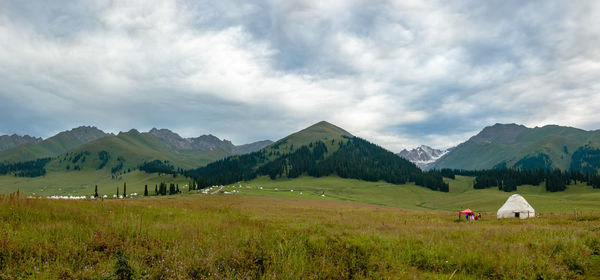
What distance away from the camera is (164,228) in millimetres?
9766

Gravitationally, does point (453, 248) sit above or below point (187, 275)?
below

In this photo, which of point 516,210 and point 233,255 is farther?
point 516,210

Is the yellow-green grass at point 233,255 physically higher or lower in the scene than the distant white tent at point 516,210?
higher

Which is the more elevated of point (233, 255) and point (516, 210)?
point (233, 255)

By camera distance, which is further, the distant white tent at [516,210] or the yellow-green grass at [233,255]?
the distant white tent at [516,210]

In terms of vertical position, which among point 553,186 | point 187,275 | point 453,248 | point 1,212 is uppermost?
point 1,212

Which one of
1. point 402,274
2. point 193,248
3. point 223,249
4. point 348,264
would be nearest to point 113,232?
point 193,248

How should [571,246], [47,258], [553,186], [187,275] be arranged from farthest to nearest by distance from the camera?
1. [553,186]
2. [571,246]
3. [47,258]
4. [187,275]

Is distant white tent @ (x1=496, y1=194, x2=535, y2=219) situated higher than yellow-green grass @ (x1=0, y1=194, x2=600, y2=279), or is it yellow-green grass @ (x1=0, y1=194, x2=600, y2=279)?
yellow-green grass @ (x1=0, y1=194, x2=600, y2=279)

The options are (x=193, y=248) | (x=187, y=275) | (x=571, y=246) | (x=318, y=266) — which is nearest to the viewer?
(x=187, y=275)

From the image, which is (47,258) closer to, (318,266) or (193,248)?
(193,248)

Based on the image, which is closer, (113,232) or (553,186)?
(113,232)

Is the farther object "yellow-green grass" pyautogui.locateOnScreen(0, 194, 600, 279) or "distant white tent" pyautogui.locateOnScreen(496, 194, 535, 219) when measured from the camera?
"distant white tent" pyautogui.locateOnScreen(496, 194, 535, 219)

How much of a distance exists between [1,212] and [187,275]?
8.09 meters
